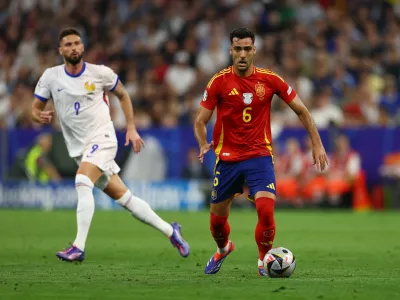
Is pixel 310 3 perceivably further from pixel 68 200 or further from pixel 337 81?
pixel 68 200

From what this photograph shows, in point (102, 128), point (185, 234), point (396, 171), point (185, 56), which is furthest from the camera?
point (185, 56)

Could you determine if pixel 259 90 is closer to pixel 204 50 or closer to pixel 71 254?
pixel 71 254

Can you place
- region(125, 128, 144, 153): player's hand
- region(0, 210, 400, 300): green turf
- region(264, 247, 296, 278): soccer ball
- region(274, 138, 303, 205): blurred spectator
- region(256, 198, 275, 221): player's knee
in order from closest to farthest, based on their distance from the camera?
region(0, 210, 400, 300): green turf < region(264, 247, 296, 278): soccer ball < region(256, 198, 275, 221): player's knee < region(125, 128, 144, 153): player's hand < region(274, 138, 303, 205): blurred spectator

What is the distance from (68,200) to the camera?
23.4 m

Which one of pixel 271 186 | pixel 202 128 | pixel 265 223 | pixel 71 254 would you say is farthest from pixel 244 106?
pixel 71 254

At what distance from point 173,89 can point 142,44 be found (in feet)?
7.01

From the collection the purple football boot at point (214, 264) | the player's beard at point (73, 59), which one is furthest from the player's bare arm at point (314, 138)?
the player's beard at point (73, 59)

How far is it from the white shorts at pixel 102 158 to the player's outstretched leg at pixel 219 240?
1.89 metres

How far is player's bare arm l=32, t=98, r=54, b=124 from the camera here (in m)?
11.2

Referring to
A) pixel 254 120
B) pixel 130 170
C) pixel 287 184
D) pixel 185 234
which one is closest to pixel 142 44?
pixel 130 170

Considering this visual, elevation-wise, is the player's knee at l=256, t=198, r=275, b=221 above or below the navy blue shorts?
below

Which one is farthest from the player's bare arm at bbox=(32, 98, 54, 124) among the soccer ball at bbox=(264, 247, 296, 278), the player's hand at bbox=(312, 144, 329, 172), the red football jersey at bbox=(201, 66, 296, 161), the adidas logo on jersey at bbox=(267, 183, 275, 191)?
the soccer ball at bbox=(264, 247, 296, 278)

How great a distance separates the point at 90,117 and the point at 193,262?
6.83 ft

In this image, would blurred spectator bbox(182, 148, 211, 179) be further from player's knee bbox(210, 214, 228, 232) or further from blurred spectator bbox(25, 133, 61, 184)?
player's knee bbox(210, 214, 228, 232)
